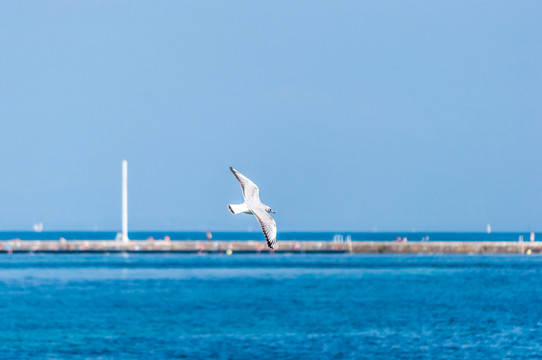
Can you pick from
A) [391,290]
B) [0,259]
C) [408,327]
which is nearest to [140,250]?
[0,259]

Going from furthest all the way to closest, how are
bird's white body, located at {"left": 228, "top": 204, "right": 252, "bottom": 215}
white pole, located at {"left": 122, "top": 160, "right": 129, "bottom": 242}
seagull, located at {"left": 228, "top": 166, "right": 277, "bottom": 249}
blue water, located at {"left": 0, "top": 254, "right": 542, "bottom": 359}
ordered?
1. white pole, located at {"left": 122, "top": 160, "right": 129, "bottom": 242}
2. blue water, located at {"left": 0, "top": 254, "right": 542, "bottom": 359}
3. bird's white body, located at {"left": 228, "top": 204, "right": 252, "bottom": 215}
4. seagull, located at {"left": 228, "top": 166, "right": 277, "bottom": 249}

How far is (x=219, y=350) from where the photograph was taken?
54.2 meters

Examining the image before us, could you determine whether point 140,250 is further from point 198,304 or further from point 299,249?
point 198,304

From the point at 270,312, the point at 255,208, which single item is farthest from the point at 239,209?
the point at 270,312

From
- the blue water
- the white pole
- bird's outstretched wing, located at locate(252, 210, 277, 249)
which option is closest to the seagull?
bird's outstretched wing, located at locate(252, 210, 277, 249)

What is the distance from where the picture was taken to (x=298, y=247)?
16175 cm

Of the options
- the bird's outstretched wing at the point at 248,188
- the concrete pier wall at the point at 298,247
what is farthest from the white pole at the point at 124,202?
the bird's outstretched wing at the point at 248,188

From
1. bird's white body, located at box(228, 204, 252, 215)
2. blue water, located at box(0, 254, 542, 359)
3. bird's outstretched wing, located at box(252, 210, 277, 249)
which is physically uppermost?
bird's white body, located at box(228, 204, 252, 215)

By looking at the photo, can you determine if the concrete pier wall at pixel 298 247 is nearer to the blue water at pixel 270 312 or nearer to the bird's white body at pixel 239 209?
the blue water at pixel 270 312

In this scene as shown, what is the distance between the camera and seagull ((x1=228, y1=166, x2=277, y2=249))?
1313 centimetres

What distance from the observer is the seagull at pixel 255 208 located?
1313 centimetres

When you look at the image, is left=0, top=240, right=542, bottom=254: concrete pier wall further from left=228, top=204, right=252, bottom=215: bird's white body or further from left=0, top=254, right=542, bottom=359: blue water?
left=228, top=204, right=252, bottom=215: bird's white body

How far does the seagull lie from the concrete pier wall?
473 ft

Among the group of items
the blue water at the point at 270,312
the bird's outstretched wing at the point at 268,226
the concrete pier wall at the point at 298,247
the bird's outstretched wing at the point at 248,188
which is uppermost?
the bird's outstretched wing at the point at 248,188
